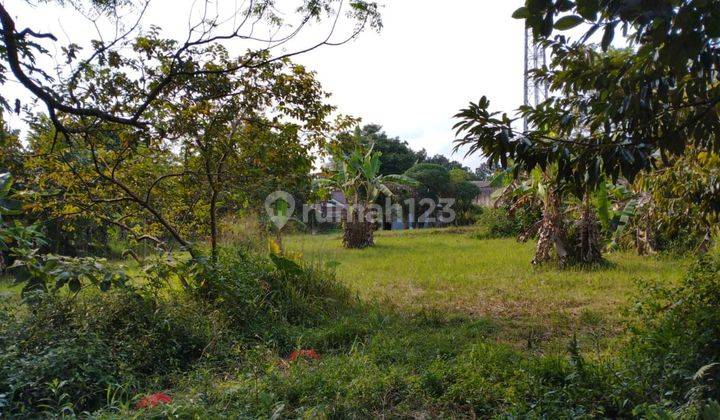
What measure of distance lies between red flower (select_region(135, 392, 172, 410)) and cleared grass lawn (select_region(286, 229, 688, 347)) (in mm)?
3038

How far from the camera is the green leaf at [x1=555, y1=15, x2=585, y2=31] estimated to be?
211cm

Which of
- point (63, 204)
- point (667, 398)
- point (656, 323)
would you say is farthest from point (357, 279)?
point (667, 398)

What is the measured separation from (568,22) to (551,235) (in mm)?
7917

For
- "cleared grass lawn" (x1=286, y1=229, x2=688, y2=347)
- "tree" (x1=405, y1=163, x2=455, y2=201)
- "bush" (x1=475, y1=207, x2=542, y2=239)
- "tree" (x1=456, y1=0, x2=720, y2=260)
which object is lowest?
"cleared grass lawn" (x1=286, y1=229, x2=688, y2=347)

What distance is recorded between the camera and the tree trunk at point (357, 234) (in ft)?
50.1

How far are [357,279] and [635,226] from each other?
6265 millimetres

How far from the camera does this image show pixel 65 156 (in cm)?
537

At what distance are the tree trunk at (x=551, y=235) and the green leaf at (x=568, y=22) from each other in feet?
25.2

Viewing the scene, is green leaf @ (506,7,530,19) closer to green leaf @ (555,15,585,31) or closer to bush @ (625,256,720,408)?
green leaf @ (555,15,585,31)

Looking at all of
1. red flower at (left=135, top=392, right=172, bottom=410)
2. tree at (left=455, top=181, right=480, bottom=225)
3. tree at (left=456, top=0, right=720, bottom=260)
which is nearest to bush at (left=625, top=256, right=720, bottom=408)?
tree at (left=456, top=0, right=720, bottom=260)

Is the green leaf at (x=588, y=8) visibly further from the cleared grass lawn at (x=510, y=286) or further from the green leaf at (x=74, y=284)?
the green leaf at (x=74, y=284)

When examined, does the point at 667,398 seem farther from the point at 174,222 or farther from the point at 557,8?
the point at 174,222

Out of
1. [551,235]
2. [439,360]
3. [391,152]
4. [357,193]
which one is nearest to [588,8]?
[439,360]

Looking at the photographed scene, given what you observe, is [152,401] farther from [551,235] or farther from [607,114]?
→ [551,235]
